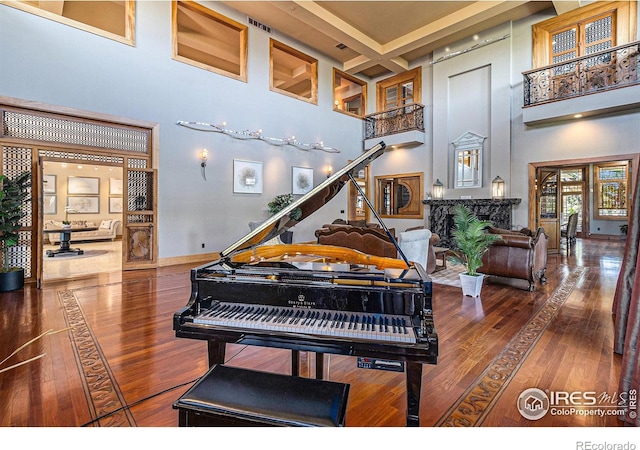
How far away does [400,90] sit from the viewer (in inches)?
394

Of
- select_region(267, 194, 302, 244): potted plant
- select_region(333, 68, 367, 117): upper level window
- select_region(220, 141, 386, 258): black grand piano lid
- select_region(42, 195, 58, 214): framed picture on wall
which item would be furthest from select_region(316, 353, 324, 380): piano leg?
select_region(42, 195, 58, 214): framed picture on wall

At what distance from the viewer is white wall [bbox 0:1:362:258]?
482 centimetres

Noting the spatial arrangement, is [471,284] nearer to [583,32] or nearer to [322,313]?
[322,313]

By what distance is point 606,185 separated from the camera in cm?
1093

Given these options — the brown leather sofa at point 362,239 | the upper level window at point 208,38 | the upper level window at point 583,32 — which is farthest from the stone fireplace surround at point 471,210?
the upper level window at point 208,38

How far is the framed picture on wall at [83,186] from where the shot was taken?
9.89m

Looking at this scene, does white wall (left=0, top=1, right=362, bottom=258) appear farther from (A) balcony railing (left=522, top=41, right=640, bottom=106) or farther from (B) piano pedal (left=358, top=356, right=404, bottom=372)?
(B) piano pedal (left=358, top=356, right=404, bottom=372)

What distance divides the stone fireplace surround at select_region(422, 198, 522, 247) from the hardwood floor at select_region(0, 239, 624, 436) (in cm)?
381

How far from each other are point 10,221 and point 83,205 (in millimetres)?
7045

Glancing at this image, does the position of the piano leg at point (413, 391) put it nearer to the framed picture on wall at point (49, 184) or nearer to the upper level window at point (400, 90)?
the upper level window at point (400, 90)
